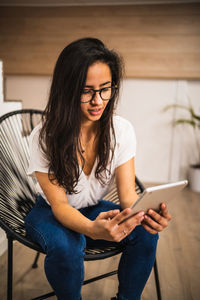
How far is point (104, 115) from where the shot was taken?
3.45 ft

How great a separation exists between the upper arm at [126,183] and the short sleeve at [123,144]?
22 millimetres

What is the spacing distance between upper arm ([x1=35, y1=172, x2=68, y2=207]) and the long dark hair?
17 millimetres

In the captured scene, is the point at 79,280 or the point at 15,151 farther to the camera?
the point at 15,151

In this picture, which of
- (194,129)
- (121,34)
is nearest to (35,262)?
(194,129)

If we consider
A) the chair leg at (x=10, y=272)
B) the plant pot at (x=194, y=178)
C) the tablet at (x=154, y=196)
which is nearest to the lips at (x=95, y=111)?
the tablet at (x=154, y=196)

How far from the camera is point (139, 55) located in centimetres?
285

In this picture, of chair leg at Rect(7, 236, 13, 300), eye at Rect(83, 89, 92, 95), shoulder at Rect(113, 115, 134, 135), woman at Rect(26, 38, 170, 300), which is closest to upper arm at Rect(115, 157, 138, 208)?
woman at Rect(26, 38, 170, 300)

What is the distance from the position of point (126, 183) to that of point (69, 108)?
0.38m

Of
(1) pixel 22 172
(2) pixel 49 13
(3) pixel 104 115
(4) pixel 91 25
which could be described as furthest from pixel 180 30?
(1) pixel 22 172

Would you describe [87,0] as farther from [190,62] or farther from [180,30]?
[190,62]

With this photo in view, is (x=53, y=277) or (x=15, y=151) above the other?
(x=15, y=151)

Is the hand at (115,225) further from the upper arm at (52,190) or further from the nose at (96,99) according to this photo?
the nose at (96,99)

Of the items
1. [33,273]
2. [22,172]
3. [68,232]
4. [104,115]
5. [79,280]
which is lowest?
[33,273]

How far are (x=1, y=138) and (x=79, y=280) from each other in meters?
0.72
